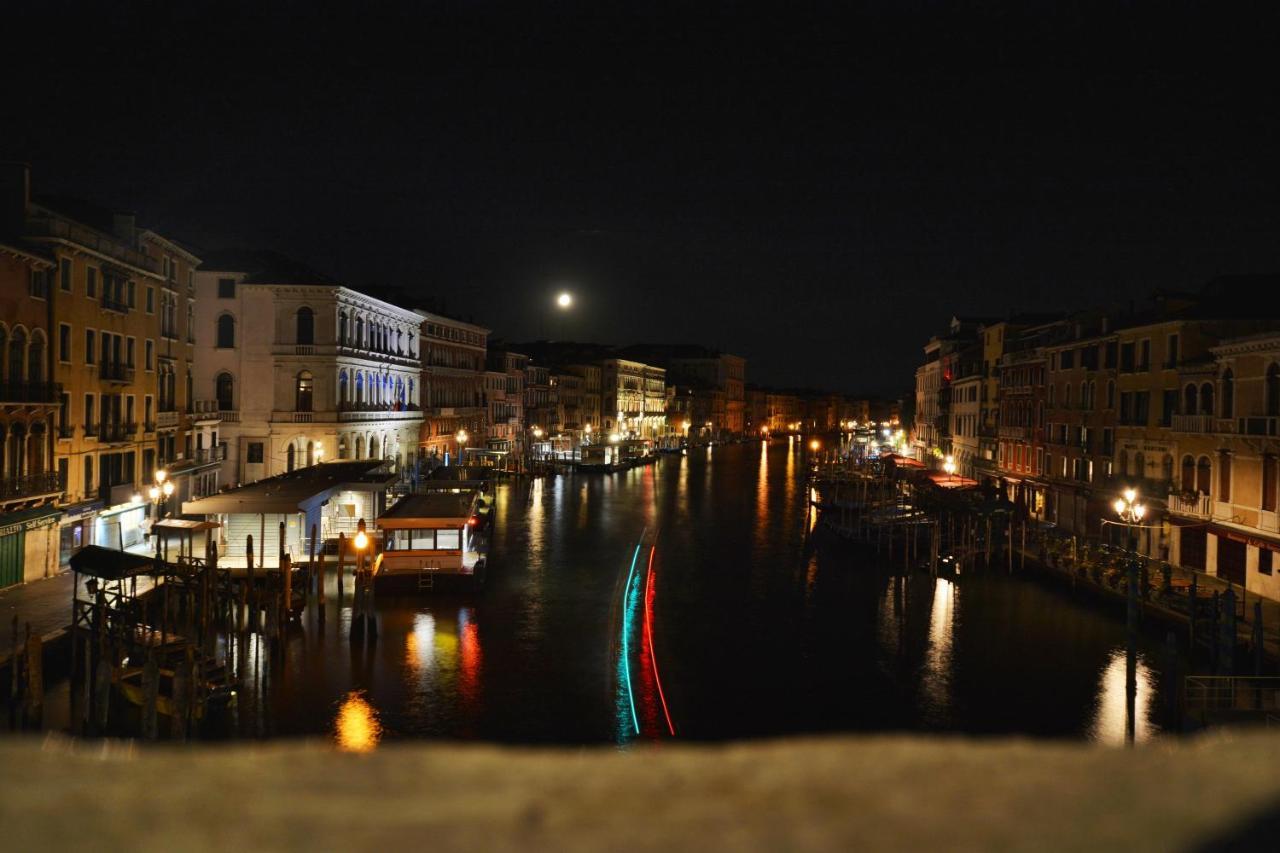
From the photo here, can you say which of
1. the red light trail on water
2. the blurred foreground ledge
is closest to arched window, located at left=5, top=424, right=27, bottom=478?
the red light trail on water

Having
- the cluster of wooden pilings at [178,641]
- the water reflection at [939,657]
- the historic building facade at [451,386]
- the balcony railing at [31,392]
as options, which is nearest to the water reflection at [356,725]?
the cluster of wooden pilings at [178,641]

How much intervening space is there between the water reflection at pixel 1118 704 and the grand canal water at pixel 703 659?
5 cm

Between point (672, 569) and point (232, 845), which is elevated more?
point (232, 845)

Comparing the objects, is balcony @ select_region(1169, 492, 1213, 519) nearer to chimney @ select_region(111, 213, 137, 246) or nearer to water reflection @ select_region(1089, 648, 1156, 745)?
water reflection @ select_region(1089, 648, 1156, 745)

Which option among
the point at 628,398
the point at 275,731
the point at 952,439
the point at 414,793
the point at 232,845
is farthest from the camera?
the point at 628,398

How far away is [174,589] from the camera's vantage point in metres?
21.2

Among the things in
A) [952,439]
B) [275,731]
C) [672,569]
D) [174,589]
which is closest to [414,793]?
[275,731]

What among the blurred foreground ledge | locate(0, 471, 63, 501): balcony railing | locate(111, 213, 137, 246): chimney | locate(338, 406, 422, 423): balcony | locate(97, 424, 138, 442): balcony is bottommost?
locate(0, 471, 63, 501): balcony railing

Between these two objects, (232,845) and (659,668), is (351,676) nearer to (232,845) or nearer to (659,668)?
(659,668)

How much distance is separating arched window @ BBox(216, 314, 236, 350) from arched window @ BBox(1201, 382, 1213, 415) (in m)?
36.0

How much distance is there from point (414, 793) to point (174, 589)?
21.8 metres

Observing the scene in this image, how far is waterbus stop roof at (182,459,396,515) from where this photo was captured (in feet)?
83.8

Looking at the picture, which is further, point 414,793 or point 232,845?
point 414,793

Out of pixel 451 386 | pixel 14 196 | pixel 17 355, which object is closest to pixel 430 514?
pixel 17 355
